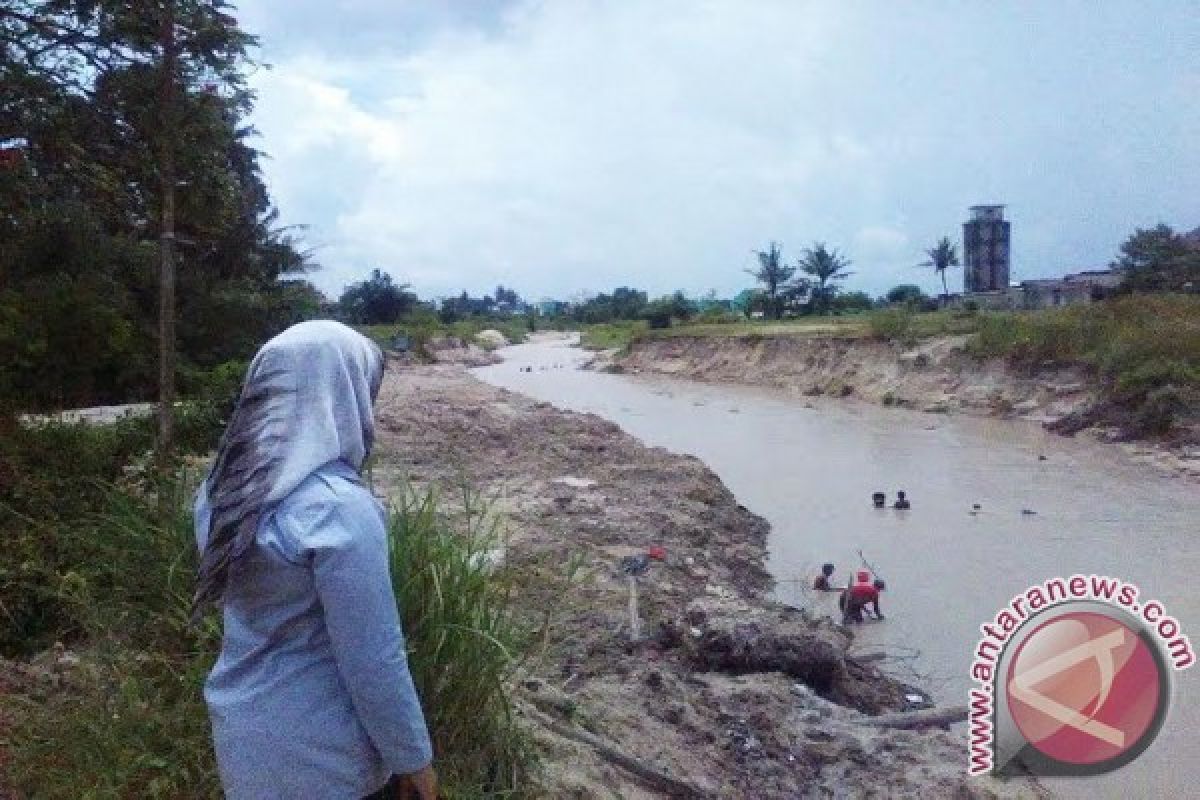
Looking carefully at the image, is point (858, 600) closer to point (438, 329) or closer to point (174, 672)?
point (174, 672)

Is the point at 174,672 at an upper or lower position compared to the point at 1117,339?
lower

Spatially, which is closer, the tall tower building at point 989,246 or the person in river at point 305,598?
the person in river at point 305,598

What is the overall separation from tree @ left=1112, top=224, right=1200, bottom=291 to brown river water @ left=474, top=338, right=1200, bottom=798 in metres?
15.0

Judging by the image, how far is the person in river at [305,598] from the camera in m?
1.97

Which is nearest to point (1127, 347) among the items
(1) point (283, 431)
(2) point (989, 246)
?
(1) point (283, 431)

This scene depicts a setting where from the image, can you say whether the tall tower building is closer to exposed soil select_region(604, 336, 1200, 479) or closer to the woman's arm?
exposed soil select_region(604, 336, 1200, 479)

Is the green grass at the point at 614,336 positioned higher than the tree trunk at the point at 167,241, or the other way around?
the tree trunk at the point at 167,241

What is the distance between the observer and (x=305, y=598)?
2049mm

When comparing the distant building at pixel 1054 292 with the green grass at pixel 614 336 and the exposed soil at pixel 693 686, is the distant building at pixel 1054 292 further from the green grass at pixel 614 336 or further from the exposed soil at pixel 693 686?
the exposed soil at pixel 693 686

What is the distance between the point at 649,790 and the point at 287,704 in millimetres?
2288

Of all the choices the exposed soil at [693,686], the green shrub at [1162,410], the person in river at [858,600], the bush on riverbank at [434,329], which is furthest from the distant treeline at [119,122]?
the green shrub at [1162,410]

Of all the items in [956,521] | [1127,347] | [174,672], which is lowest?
[956,521]

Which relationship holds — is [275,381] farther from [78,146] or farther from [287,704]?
[78,146]

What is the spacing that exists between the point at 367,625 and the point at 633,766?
2.37m
